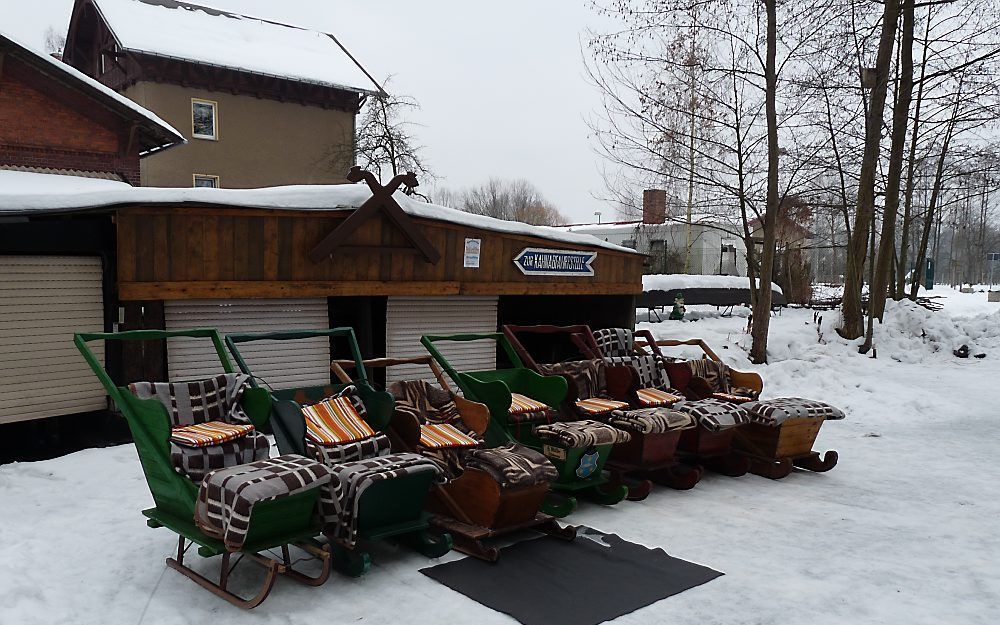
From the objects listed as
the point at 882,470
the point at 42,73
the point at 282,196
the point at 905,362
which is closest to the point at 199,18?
the point at 42,73

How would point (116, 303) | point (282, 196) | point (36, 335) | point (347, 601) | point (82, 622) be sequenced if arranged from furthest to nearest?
point (282, 196)
point (116, 303)
point (36, 335)
point (347, 601)
point (82, 622)

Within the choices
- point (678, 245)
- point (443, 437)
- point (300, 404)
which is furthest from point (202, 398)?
point (678, 245)

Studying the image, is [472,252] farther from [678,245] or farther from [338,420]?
[678,245]

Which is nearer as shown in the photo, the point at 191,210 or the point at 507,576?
the point at 507,576

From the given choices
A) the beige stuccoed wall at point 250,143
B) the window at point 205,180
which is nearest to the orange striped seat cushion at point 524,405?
the beige stuccoed wall at point 250,143

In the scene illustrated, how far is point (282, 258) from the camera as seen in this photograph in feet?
27.2

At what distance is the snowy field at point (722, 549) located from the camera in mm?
4363

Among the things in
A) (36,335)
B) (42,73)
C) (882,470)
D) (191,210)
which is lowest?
(882,470)

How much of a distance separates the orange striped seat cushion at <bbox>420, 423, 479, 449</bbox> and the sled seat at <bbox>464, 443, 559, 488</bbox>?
172 mm

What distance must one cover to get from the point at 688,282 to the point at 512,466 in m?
18.6

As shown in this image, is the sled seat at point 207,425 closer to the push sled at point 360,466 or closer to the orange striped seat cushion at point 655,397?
the push sled at point 360,466

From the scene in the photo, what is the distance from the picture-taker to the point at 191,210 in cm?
764

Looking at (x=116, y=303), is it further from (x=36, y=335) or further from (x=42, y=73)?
(x=42, y=73)

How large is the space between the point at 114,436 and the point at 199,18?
19.6m
